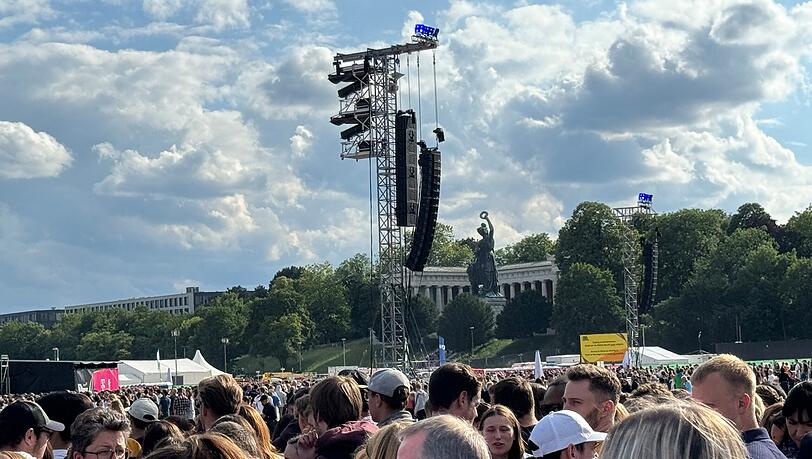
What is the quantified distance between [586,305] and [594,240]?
1196cm

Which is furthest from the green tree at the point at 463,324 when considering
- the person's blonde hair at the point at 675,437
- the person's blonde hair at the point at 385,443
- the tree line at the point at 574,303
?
the person's blonde hair at the point at 675,437

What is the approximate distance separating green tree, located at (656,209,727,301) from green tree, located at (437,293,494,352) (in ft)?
58.6

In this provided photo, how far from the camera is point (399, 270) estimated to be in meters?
39.4

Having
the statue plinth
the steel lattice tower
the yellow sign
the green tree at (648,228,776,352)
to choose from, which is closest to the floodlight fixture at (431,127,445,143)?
the steel lattice tower

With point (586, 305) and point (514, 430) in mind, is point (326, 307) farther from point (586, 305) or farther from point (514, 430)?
point (514, 430)

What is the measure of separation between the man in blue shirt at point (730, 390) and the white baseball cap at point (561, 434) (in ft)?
1.68

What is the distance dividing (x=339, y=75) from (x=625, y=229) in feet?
87.7

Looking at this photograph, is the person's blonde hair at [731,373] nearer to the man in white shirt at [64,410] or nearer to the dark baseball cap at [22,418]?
the dark baseball cap at [22,418]

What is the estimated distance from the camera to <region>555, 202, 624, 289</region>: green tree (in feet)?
347

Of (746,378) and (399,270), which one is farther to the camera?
(399,270)

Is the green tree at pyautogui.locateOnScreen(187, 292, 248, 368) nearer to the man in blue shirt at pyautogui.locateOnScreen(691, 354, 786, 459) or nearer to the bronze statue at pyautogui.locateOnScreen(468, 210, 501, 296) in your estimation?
the bronze statue at pyautogui.locateOnScreen(468, 210, 501, 296)

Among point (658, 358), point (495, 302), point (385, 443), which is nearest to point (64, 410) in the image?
point (385, 443)

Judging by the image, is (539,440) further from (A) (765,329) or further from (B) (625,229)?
(A) (765,329)

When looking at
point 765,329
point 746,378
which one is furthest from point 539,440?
point 765,329
